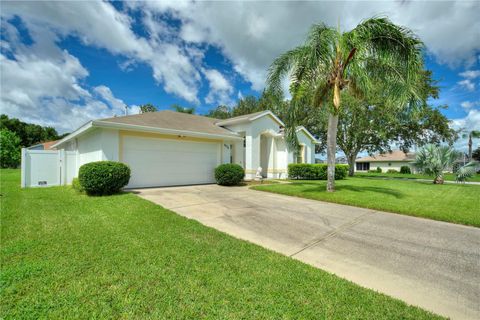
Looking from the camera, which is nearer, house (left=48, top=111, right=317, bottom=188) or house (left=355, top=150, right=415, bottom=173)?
house (left=48, top=111, right=317, bottom=188)

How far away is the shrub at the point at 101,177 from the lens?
830cm

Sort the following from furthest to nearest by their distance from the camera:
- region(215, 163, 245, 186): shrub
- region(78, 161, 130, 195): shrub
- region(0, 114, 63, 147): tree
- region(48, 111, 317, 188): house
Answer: region(0, 114, 63, 147): tree → region(215, 163, 245, 186): shrub → region(48, 111, 317, 188): house → region(78, 161, 130, 195): shrub

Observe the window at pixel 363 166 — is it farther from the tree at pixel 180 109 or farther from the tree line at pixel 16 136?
the tree line at pixel 16 136

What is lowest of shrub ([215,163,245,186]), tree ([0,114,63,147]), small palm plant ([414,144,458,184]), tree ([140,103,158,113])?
shrub ([215,163,245,186])

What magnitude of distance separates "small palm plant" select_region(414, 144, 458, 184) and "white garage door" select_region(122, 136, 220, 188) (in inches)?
575

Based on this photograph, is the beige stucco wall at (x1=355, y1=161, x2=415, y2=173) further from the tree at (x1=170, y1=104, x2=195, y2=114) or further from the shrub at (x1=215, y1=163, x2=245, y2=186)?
the shrub at (x1=215, y1=163, x2=245, y2=186)

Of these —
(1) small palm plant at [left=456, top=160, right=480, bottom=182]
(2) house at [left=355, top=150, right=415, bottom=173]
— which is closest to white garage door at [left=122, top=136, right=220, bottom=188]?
(1) small palm plant at [left=456, top=160, right=480, bottom=182]

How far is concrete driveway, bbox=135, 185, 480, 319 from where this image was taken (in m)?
2.90

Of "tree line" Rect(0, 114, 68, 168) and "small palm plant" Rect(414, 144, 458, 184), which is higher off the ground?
"tree line" Rect(0, 114, 68, 168)

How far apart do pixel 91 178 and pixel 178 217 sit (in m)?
4.81

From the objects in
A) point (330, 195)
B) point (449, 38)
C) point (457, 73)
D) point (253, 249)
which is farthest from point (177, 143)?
point (457, 73)

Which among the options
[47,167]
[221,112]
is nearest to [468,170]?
[47,167]

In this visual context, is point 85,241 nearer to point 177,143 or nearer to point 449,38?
point 177,143

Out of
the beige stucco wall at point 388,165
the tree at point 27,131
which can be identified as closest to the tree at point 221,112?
the beige stucco wall at point 388,165
